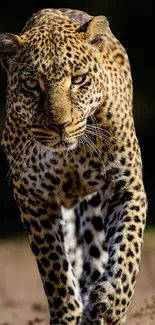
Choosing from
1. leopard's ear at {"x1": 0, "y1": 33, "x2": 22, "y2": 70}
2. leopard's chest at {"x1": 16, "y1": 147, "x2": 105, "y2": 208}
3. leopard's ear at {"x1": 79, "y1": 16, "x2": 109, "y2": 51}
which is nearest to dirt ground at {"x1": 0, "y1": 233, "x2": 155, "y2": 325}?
leopard's chest at {"x1": 16, "y1": 147, "x2": 105, "y2": 208}

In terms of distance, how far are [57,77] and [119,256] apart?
3.50 ft

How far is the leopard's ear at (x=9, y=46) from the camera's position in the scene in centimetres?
737

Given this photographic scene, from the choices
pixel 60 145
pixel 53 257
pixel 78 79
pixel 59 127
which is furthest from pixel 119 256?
pixel 78 79

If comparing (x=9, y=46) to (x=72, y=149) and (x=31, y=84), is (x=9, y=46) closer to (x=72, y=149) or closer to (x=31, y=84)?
(x=31, y=84)

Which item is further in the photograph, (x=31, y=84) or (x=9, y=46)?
(x=9, y=46)

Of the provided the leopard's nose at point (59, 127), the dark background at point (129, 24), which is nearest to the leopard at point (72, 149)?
the leopard's nose at point (59, 127)

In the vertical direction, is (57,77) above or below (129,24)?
above

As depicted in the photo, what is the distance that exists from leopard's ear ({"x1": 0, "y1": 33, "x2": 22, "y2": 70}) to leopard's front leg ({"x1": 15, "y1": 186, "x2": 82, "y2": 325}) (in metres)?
0.84

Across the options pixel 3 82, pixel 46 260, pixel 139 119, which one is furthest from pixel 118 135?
pixel 3 82

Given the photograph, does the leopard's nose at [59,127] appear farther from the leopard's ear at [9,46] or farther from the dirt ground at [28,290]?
the dirt ground at [28,290]

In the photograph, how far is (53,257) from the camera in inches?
308

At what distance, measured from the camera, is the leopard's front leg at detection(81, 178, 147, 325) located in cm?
720

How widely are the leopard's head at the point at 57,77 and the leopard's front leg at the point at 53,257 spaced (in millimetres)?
562

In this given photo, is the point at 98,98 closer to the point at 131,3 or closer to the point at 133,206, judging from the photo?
the point at 133,206
